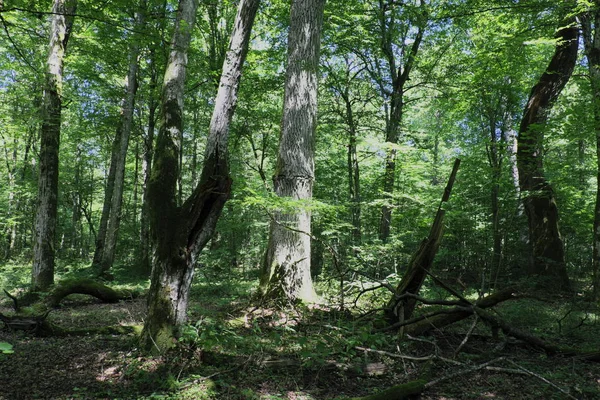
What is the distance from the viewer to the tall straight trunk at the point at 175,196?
404 cm

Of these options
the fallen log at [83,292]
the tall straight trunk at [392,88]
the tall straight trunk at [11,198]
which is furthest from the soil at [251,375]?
the tall straight trunk at [11,198]

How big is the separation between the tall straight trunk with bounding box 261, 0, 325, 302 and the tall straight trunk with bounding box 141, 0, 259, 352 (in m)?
1.87

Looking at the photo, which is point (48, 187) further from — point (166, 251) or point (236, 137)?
point (236, 137)

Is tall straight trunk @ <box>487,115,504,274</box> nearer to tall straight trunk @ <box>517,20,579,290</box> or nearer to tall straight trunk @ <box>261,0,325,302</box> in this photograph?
tall straight trunk @ <box>517,20,579,290</box>

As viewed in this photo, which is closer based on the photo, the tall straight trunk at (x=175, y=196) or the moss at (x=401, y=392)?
the moss at (x=401, y=392)

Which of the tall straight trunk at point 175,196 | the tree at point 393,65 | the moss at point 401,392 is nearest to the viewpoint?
the moss at point 401,392

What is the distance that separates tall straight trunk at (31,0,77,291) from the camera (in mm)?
8422

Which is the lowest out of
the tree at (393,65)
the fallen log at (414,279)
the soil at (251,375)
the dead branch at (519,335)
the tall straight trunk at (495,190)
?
the soil at (251,375)

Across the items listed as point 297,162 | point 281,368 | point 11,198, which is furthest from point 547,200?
point 11,198

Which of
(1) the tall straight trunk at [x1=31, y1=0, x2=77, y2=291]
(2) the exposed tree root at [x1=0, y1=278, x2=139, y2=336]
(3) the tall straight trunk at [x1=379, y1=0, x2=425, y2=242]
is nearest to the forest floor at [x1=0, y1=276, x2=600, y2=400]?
(2) the exposed tree root at [x1=0, y1=278, x2=139, y2=336]

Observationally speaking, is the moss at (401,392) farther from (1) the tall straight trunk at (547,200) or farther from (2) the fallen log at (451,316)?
(1) the tall straight trunk at (547,200)

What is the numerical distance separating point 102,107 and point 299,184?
11364 mm

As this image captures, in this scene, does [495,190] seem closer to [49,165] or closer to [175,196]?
[175,196]

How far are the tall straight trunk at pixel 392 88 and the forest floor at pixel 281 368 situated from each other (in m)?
6.90
